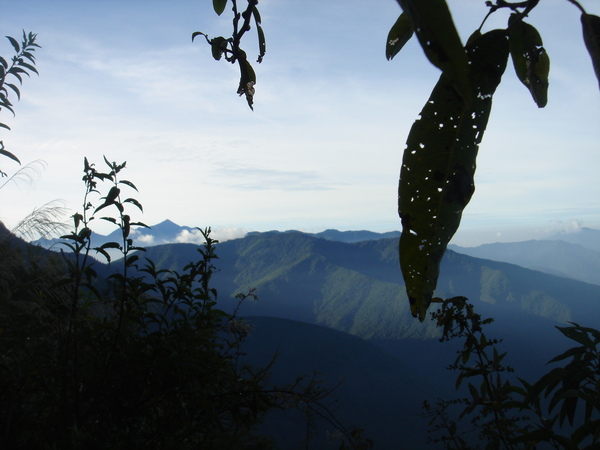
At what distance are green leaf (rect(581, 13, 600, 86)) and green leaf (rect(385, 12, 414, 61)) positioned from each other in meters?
0.24

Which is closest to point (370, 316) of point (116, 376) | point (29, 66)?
point (29, 66)

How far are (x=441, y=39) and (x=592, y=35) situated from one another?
0.16 metres

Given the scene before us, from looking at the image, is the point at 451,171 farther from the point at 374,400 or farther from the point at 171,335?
the point at 374,400

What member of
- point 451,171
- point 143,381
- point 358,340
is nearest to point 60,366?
point 143,381

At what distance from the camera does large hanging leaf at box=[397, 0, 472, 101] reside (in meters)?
0.22

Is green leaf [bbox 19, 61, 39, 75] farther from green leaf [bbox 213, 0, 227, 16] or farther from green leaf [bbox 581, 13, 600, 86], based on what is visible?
green leaf [bbox 581, 13, 600, 86]

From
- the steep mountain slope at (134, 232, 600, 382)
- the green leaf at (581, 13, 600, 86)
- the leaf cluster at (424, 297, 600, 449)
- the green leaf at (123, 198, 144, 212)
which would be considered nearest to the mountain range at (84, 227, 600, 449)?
the steep mountain slope at (134, 232, 600, 382)

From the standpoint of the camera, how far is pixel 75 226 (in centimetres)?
160

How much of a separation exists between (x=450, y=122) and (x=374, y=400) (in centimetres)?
4955

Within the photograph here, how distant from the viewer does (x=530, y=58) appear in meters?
0.46

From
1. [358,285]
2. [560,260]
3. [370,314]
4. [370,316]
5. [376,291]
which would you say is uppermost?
[560,260]

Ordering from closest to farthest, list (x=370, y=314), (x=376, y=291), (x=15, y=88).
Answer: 1. (x=15, y=88)
2. (x=370, y=314)
3. (x=376, y=291)

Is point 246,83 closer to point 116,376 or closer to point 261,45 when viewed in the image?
point 261,45

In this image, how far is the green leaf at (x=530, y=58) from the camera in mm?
416
